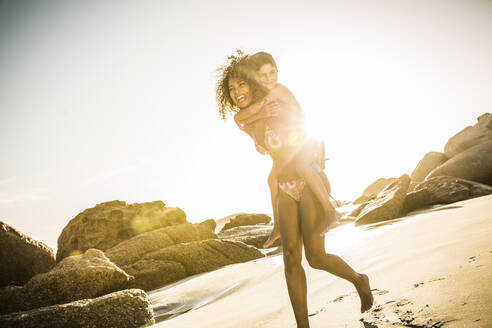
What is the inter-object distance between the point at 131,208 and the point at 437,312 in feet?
45.6

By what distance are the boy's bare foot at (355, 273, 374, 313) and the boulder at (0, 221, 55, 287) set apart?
820cm

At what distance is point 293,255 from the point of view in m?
2.53

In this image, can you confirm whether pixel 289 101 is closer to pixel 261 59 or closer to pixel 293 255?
pixel 261 59

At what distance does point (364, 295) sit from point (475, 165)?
14477 millimetres

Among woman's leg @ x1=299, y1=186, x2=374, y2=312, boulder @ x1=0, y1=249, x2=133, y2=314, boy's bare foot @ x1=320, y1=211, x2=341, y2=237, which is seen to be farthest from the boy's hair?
boulder @ x1=0, y1=249, x2=133, y2=314

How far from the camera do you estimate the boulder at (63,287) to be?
16.6 ft

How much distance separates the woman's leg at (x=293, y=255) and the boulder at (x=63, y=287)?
4276mm

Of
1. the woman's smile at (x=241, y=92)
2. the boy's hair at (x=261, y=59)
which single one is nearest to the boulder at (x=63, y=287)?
Answer: the woman's smile at (x=241, y=92)

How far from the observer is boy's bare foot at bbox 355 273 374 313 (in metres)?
2.32

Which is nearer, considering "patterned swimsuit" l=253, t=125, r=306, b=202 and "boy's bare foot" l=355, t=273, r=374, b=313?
"boy's bare foot" l=355, t=273, r=374, b=313

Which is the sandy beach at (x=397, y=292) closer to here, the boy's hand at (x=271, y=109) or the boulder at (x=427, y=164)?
the boy's hand at (x=271, y=109)

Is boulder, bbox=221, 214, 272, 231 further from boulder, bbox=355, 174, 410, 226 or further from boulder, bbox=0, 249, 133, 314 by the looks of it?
boulder, bbox=0, 249, 133, 314

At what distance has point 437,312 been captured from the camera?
1.75m

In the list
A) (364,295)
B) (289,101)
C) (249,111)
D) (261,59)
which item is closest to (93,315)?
(249,111)
